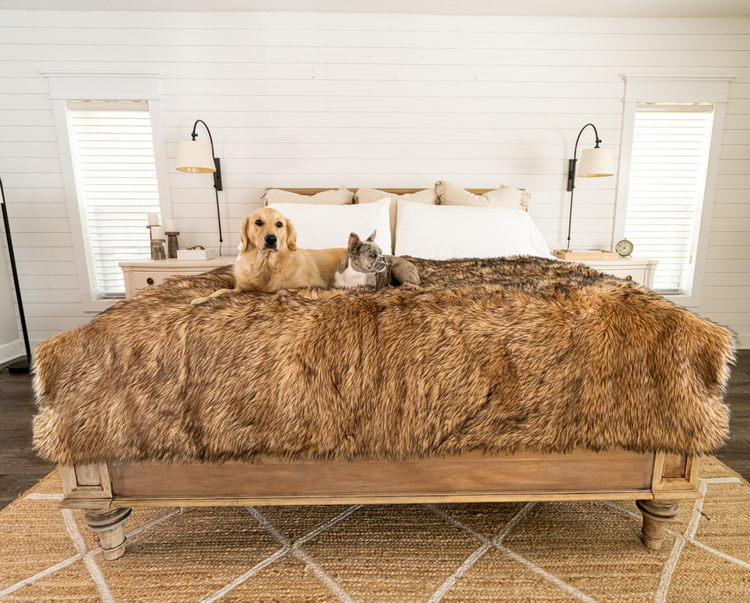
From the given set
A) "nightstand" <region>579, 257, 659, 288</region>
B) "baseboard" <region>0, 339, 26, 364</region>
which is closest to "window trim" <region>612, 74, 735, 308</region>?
"nightstand" <region>579, 257, 659, 288</region>

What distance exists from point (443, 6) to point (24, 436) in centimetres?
378

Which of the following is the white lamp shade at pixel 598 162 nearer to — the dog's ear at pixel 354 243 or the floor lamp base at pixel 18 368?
the dog's ear at pixel 354 243

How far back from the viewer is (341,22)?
9.77 feet

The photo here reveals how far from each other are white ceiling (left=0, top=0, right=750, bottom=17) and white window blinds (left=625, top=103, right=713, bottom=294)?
0.64 m

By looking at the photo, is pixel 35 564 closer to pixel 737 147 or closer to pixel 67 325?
pixel 67 325

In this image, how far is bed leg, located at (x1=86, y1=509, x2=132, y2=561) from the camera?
3.79ft

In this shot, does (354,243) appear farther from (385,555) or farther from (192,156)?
(192,156)

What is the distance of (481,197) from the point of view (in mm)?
2807

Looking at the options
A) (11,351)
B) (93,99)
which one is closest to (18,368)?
(11,351)

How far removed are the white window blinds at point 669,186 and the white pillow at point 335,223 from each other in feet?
7.65

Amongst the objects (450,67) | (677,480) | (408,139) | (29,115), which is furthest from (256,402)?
(29,115)

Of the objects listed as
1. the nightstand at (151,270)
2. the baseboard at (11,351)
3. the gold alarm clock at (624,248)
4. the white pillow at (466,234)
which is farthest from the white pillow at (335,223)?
the baseboard at (11,351)

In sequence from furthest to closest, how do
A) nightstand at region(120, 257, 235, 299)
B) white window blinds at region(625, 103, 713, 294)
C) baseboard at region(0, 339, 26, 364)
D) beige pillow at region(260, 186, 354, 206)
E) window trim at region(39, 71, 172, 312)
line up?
1. white window blinds at region(625, 103, 713, 294)
2. baseboard at region(0, 339, 26, 364)
3. window trim at region(39, 71, 172, 312)
4. beige pillow at region(260, 186, 354, 206)
5. nightstand at region(120, 257, 235, 299)

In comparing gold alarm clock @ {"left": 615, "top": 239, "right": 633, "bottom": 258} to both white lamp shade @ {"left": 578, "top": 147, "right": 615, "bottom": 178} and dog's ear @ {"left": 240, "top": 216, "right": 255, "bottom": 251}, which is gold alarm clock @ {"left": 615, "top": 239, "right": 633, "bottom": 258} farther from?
dog's ear @ {"left": 240, "top": 216, "right": 255, "bottom": 251}
